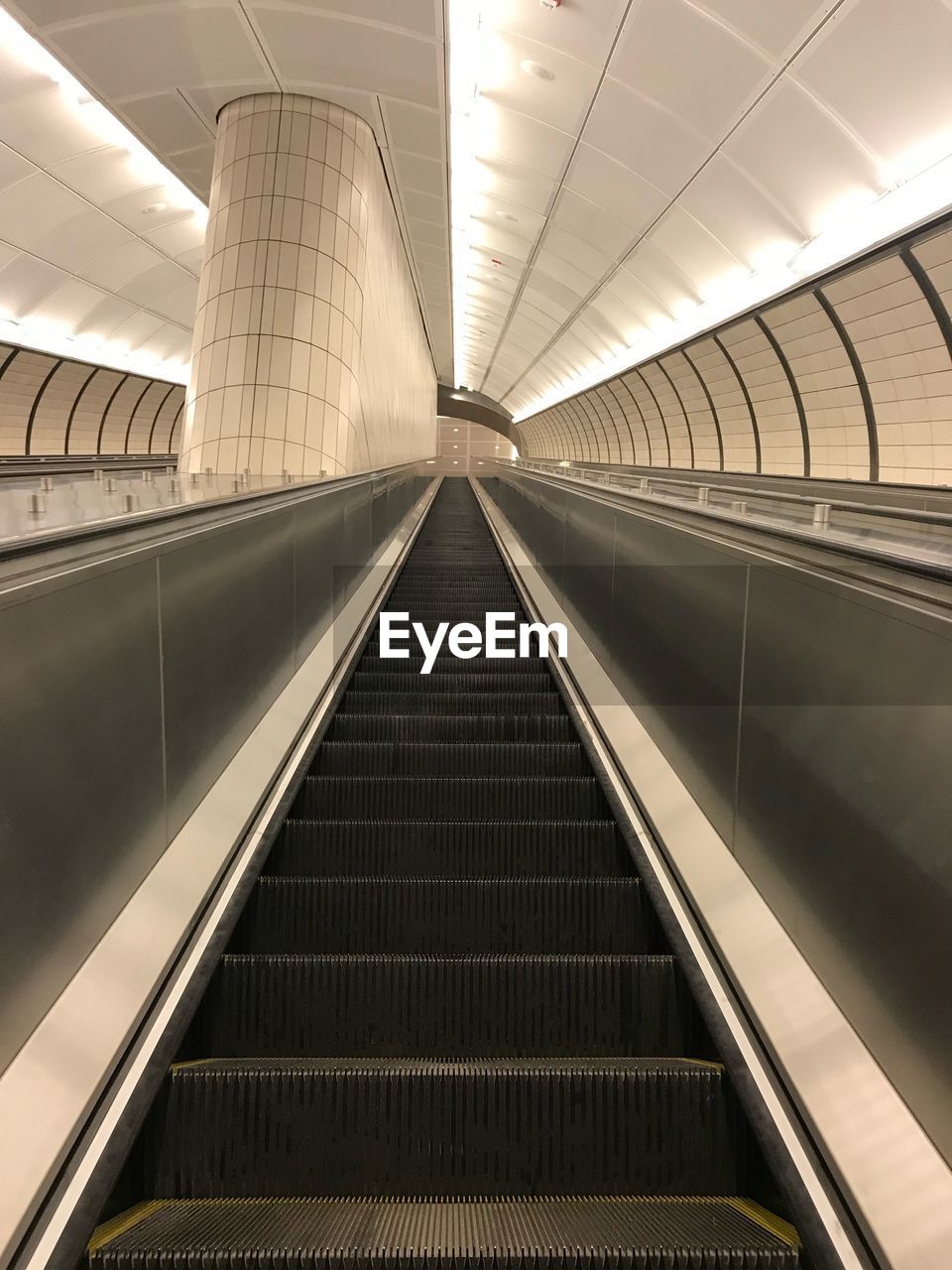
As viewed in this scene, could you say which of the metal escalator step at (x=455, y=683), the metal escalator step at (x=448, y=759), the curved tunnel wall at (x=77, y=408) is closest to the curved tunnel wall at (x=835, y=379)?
the metal escalator step at (x=455, y=683)

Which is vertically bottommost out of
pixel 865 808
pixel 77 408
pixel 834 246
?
pixel 865 808

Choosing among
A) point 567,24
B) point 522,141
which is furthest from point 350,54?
point 522,141

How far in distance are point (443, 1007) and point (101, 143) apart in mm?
14203

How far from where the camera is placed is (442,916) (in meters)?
2.95

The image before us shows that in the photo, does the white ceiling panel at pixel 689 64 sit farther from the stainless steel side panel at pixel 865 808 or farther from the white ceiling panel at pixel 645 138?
the stainless steel side panel at pixel 865 808

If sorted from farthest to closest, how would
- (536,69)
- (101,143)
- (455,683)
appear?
(101,143) < (536,69) < (455,683)

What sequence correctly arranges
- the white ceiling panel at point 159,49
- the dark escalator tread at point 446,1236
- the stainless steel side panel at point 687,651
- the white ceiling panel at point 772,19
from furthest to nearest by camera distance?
the white ceiling panel at point 159,49
the white ceiling panel at point 772,19
the stainless steel side panel at point 687,651
the dark escalator tread at point 446,1236

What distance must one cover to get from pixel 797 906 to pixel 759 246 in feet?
37.5

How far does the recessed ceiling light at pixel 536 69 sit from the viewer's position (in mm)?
10023

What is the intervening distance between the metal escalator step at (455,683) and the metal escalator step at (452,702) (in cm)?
27

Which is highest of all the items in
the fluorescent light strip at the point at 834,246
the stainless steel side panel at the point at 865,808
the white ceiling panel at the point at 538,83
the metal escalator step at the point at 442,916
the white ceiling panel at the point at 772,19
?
the white ceiling panel at the point at 538,83

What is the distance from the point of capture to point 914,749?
1854 millimetres

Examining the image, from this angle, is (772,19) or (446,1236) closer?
(446,1236)
